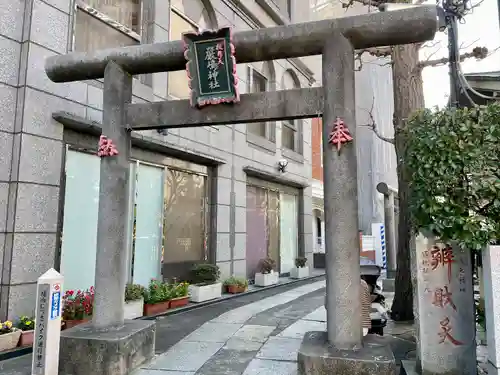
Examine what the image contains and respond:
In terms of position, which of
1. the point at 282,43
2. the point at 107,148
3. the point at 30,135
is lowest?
the point at 107,148

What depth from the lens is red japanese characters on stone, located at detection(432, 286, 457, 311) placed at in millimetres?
5188

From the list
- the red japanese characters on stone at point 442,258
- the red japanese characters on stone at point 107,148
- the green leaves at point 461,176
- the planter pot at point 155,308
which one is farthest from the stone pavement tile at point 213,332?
the green leaves at point 461,176

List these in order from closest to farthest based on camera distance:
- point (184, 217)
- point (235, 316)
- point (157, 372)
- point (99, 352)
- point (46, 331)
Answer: point (46, 331)
point (99, 352)
point (157, 372)
point (235, 316)
point (184, 217)

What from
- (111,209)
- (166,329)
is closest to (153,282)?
(166,329)

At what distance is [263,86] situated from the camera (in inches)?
632

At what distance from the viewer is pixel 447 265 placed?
5.22 metres

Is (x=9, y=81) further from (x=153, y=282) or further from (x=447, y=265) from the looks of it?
(x=447, y=265)

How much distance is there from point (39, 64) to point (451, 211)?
7291mm

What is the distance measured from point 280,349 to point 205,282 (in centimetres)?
467

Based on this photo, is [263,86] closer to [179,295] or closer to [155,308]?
[179,295]

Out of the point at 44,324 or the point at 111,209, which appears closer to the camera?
the point at 44,324

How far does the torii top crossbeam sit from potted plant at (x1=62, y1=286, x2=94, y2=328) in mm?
3954

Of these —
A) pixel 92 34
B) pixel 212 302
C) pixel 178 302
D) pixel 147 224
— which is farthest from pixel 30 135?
pixel 212 302

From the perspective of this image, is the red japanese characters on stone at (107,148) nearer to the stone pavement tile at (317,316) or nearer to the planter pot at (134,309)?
the planter pot at (134,309)
